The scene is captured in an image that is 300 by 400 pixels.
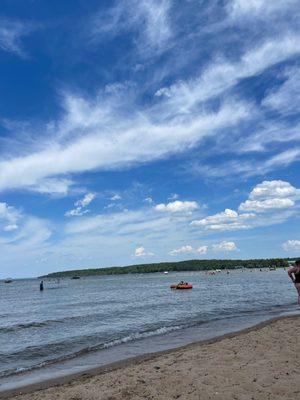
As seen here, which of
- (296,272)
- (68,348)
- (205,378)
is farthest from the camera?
(68,348)

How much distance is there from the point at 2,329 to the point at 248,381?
24.7m

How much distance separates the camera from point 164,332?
2348cm

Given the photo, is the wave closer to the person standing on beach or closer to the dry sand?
the dry sand

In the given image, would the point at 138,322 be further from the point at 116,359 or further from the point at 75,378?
the point at 75,378

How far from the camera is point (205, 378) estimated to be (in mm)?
10016

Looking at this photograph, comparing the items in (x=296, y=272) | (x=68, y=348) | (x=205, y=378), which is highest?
(x=296, y=272)

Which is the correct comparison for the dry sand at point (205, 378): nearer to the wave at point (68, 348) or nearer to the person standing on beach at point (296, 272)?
the person standing on beach at point (296, 272)

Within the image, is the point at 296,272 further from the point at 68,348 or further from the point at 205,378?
the point at 68,348

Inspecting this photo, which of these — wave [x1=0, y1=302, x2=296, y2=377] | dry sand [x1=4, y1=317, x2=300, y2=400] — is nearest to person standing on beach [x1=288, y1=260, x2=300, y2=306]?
dry sand [x1=4, y1=317, x2=300, y2=400]

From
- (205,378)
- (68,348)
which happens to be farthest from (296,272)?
(68,348)

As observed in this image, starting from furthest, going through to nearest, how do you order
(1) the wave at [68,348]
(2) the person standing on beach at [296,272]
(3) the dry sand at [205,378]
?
(1) the wave at [68,348] → (2) the person standing on beach at [296,272] → (3) the dry sand at [205,378]

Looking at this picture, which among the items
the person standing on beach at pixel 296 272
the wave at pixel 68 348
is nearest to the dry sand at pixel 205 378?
the person standing on beach at pixel 296 272

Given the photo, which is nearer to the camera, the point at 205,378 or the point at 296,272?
the point at 205,378

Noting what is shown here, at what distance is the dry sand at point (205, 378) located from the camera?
8.78 m
